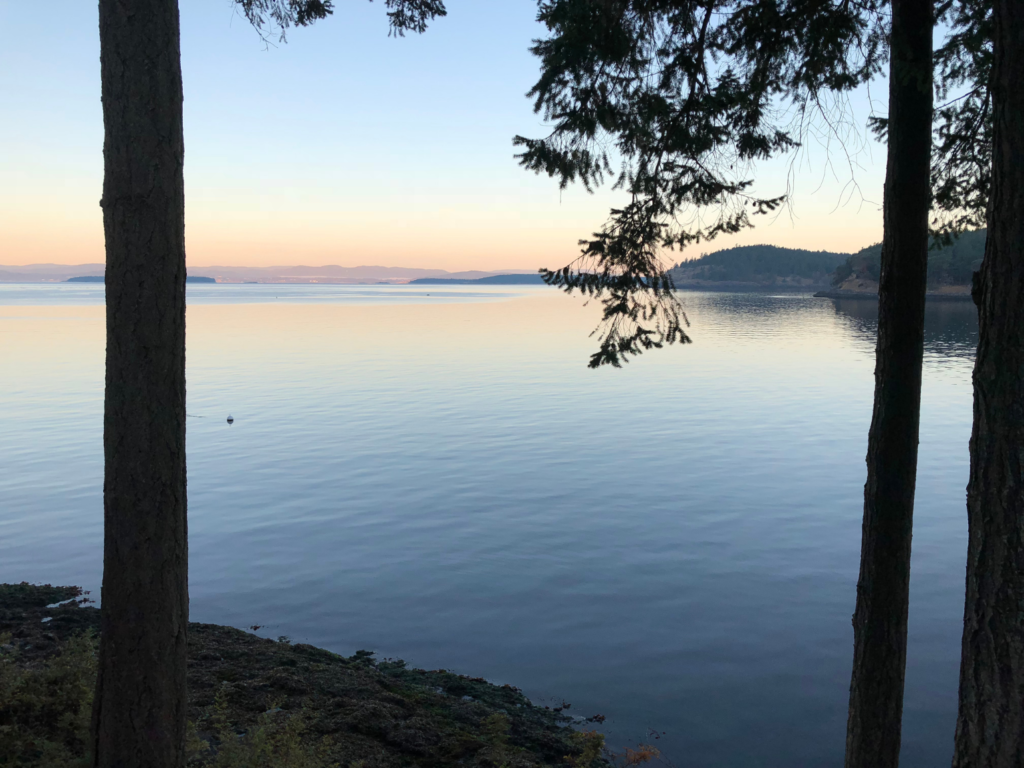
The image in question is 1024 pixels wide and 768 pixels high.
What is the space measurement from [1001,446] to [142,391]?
436 centimetres

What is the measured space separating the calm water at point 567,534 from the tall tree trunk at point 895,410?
6.19 ft

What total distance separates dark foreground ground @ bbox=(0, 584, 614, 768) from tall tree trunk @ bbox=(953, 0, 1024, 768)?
3301 mm

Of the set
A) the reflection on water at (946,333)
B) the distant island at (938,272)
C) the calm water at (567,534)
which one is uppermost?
the distant island at (938,272)

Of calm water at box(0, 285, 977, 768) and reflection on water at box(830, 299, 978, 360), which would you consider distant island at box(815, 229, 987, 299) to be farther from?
calm water at box(0, 285, 977, 768)

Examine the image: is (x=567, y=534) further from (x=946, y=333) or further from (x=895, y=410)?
(x=946, y=333)

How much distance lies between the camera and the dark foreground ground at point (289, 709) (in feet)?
16.1

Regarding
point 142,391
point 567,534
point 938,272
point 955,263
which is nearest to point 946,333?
point 567,534

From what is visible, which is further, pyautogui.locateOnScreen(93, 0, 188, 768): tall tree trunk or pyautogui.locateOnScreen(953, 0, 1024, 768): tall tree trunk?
pyautogui.locateOnScreen(93, 0, 188, 768): tall tree trunk

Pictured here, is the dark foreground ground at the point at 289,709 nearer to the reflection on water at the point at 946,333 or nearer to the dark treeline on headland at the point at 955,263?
the reflection on water at the point at 946,333

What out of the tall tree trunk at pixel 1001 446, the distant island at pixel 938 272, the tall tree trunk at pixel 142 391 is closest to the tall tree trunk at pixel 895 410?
the tall tree trunk at pixel 1001 446

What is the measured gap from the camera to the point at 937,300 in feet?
379

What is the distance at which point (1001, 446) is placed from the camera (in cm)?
366

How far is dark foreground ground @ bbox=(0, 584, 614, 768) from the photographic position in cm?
492

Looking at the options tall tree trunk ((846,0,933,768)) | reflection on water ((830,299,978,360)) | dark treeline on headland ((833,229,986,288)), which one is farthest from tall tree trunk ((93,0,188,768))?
dark treeline on headland ((833,229,986,288))
